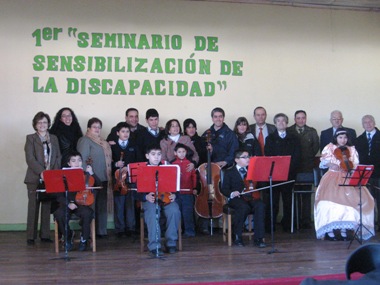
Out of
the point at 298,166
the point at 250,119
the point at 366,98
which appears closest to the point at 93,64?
the point at 250,119

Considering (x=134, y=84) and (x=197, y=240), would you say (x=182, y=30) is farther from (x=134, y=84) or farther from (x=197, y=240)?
(x=197, y=240)

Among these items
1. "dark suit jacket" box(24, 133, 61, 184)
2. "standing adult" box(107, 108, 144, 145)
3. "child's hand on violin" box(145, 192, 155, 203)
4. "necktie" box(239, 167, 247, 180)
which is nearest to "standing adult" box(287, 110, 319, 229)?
"necktie" box(239, 167, 247, 180)

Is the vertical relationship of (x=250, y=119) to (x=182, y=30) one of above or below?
below

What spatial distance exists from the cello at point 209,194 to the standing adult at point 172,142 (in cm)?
20

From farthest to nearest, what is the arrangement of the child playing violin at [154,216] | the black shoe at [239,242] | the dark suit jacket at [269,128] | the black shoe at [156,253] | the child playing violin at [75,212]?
the dark suit jacket at [269,128], the black shoe at [239,242], the child playing violin at [75,212], the child playing violin at [154,216], the black shoe at [156,253]

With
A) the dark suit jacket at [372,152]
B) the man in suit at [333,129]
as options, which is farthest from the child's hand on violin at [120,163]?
the dark suit jacket at [372,152]

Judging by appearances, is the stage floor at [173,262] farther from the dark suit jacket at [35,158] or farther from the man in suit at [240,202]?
the dark suit jacket at [35,158]

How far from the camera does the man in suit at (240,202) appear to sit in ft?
20.6

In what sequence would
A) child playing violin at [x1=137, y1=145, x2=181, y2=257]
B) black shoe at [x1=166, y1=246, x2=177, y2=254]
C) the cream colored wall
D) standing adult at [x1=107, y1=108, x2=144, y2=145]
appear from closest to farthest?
child playing violin at [x1=137, y1=145, x2=181, y2=257], black shoe at [x1=166, y1=246, x2=177, y2=254], standing adult at [x1=107, y1=108, x2=144, y2=145], the cream colored wall

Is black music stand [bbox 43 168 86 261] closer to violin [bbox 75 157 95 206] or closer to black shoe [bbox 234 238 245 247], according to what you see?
violin [bbox 75 157 95 206]

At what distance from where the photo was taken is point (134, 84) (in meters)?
8.03

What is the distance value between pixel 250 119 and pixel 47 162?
3272 mm

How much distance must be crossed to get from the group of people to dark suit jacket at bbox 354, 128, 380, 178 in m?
0.01

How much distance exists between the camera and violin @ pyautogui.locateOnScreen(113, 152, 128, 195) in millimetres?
6719
